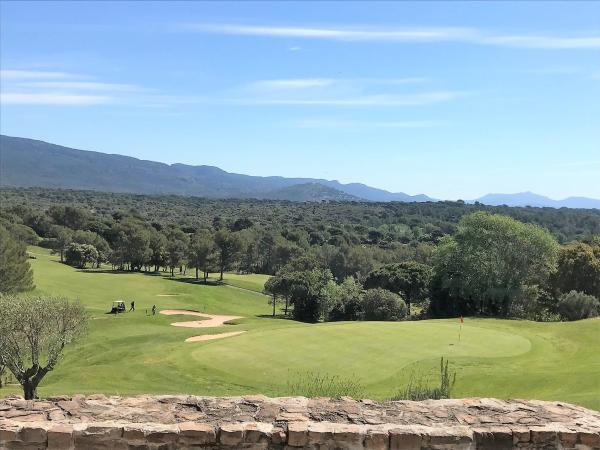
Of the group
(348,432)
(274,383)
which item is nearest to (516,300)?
(274,383)

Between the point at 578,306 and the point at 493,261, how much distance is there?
7.68 meters

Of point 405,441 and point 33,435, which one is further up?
point 405,441

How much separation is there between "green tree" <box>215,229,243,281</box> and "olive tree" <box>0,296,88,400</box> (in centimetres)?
5569

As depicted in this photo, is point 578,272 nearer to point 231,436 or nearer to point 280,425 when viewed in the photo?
point 280,425

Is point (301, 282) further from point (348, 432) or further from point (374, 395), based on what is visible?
point (348, 432)

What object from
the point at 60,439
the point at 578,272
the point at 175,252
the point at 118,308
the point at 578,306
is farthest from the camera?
the point at 175,252

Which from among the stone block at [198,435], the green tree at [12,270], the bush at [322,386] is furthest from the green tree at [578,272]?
the stone block at [198,435]

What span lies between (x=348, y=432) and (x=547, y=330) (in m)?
29.5

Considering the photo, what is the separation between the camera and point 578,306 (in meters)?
44.0

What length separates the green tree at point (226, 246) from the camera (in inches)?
3116

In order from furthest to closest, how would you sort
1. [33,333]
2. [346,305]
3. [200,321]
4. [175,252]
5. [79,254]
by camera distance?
[79,254] → [175,252] → [346,305] → [200,321] → [33,333]

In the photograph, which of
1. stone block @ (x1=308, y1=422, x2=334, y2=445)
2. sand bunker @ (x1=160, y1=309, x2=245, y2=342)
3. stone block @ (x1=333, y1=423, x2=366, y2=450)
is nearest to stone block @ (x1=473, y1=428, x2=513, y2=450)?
stone block @ (x1=333, y1=423, x2=366, y2=450)

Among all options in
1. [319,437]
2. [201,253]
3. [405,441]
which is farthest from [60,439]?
[201,253]

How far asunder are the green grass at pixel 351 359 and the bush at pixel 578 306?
1167cm
